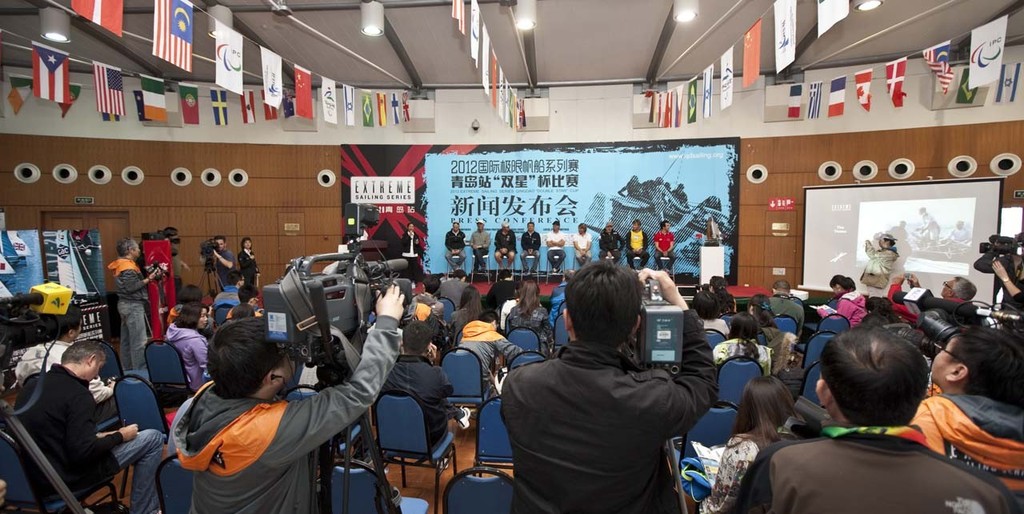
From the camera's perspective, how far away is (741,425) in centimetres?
193

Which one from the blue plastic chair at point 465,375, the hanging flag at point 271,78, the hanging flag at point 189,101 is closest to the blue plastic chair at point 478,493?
the blue plastic chair at point 465,375

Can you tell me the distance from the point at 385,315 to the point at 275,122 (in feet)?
35.4

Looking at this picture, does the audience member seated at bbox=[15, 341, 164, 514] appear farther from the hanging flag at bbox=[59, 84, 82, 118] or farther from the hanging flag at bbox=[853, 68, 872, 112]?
the hanging flag at bbox=[853, 68, 872, 112]

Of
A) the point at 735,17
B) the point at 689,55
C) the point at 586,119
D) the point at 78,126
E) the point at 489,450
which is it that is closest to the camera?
the point at 489,450

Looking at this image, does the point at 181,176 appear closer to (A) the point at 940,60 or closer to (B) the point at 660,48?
(B) the point at 660,48

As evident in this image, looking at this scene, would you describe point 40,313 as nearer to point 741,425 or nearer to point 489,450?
point 489,450

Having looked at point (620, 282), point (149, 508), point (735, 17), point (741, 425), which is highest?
point (735, 17)

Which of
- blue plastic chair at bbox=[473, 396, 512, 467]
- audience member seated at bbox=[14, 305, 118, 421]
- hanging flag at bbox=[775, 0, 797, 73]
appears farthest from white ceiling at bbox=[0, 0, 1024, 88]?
blue plastic chair at bbox=[473, 396, 512, 467]

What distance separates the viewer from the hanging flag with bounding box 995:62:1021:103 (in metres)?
7.75

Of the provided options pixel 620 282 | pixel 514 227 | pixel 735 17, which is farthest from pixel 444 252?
pixel 620 282

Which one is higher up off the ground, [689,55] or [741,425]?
[689,55]

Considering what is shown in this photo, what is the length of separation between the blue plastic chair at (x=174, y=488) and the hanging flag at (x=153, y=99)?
26.4ft

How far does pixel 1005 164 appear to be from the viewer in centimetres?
833

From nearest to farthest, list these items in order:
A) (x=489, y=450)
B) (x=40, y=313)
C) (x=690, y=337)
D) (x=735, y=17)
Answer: (x=690, y=337) → (x=40, y=313) → (x=489, y=450) → (x=735, y=17)
